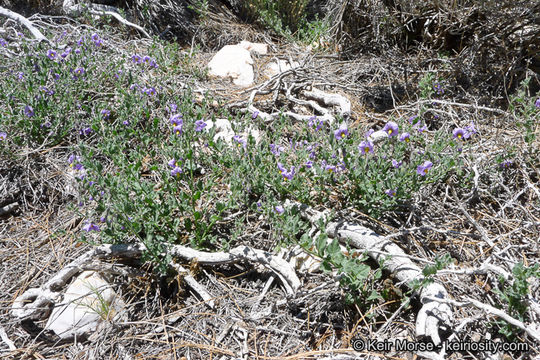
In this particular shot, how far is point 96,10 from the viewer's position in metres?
5.29

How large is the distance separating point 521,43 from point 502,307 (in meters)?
2.67

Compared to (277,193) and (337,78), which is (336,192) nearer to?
(277,193)

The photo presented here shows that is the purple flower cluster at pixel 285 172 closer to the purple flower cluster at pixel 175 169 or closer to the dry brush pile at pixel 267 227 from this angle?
the dry brush pile at pixel 267 227

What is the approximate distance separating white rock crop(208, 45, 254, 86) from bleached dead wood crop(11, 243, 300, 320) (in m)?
2.64

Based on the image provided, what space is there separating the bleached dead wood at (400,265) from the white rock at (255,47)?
319cm

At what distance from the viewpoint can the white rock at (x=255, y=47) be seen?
17.0 feet

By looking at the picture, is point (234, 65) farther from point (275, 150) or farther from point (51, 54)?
point (275, 150)

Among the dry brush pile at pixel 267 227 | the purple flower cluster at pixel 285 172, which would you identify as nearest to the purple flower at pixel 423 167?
the dry brush pile at pixel 267 227

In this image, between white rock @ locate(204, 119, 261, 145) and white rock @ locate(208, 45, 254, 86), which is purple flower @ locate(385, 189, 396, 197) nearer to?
white rock @ locate(204, 119, 261, 145)

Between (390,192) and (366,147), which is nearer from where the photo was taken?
(390,192)

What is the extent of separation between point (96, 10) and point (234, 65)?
7.30ft

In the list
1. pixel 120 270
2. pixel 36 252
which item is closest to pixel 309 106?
pixel 120 270

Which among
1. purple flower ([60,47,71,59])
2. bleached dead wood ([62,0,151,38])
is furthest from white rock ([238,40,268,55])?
purple flower ([60,47,71,59])

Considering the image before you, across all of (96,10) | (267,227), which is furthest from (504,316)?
(96,10)
